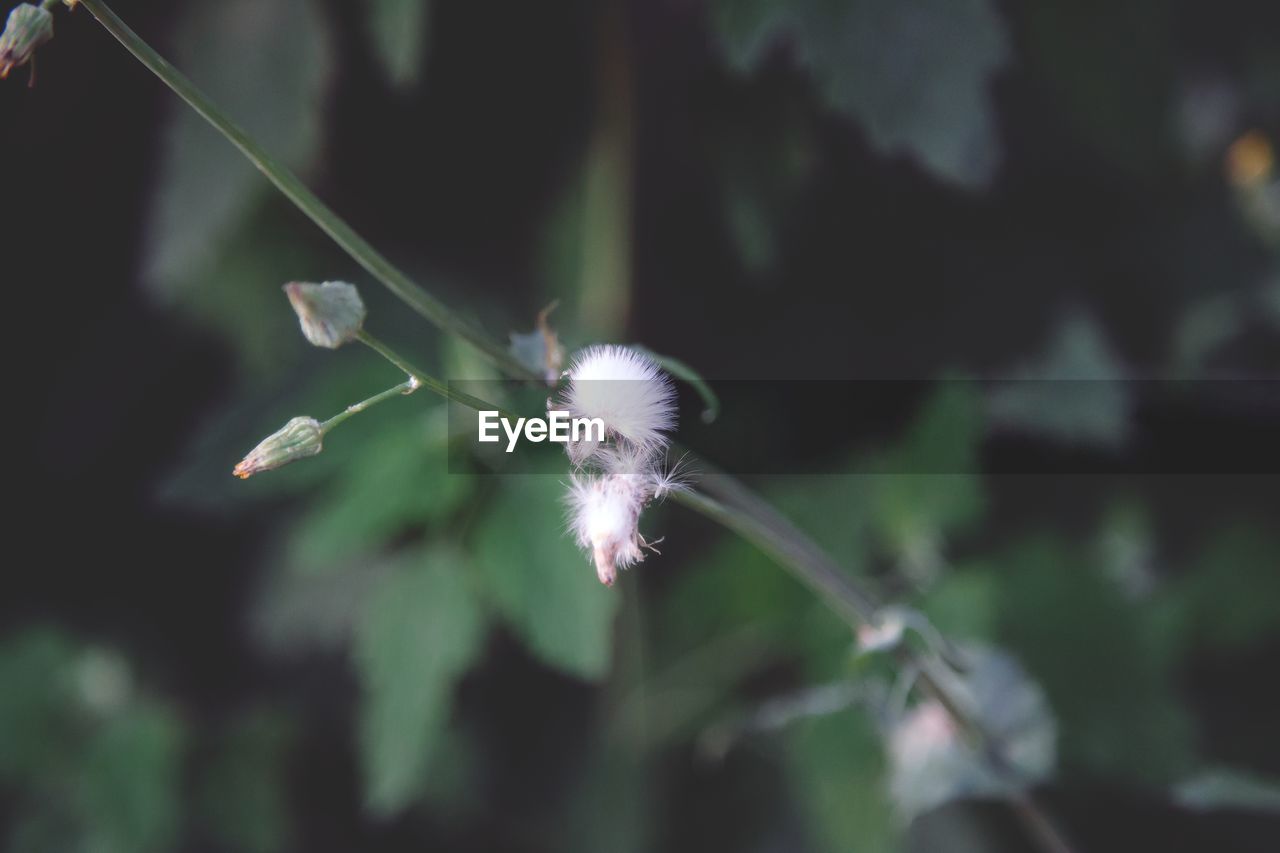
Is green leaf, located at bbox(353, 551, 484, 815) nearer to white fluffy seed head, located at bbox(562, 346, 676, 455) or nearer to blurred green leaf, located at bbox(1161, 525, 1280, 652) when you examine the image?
white fluffy seed head, located at bbox(562, 346, 676, 455)

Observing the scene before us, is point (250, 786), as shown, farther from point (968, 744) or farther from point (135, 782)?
point (968, 744)

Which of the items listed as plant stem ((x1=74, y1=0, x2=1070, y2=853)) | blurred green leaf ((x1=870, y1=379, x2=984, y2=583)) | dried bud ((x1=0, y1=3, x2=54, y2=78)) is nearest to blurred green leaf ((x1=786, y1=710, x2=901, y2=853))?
blurred green leaf ((x1=870, y1=379, x2=984, y2=583))

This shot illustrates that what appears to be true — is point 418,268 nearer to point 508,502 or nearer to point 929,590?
point 508,502

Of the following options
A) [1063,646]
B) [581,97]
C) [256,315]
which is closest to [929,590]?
[1063,646]

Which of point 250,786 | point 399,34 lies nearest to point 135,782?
point 250,786

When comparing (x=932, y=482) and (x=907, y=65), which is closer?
(x=907, y=65)

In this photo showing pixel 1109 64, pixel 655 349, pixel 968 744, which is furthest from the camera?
pixel 655 349

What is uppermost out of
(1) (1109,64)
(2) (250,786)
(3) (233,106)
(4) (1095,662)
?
(1) (1109,64)
